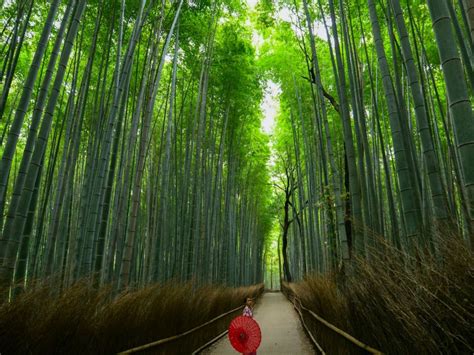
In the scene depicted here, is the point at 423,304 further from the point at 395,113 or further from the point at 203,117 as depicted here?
the point at 203,117

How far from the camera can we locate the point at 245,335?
281 cm

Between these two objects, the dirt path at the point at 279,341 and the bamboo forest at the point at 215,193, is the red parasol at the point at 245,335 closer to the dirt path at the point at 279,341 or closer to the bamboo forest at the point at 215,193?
the bamboo forest at the point at 215,193

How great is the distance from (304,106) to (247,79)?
2.05 metres

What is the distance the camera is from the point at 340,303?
2809 millimetres

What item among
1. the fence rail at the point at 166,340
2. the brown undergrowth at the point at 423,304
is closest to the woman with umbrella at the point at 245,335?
the fence rail at the point at 166,340

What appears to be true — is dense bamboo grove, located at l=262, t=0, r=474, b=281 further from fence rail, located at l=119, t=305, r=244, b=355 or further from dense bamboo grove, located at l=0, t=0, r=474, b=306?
fence rail, located at l=119, t=305, r=244, b=355

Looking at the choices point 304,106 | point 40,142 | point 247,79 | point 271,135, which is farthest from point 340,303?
point 271,135

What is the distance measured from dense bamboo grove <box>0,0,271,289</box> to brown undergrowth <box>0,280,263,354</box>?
0.24m

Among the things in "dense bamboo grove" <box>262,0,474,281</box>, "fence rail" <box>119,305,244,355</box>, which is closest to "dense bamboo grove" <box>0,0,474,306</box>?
"dense bamboo grove" <box>262,0,474,281</box>

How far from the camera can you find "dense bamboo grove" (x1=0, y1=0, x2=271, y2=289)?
2.39 meters

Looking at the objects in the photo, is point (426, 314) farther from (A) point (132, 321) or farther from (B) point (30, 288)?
(A) point (132, 321)

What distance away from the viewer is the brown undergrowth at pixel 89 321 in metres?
1.34

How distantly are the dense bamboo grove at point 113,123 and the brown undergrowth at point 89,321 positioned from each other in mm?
238

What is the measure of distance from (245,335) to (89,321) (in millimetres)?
1488
